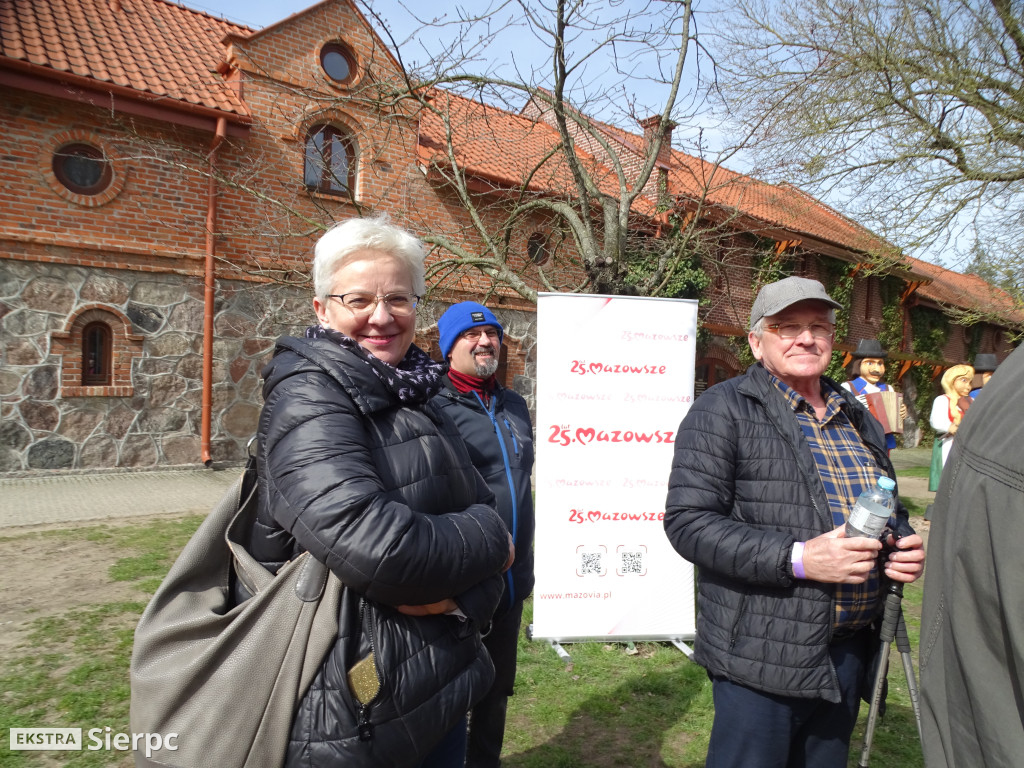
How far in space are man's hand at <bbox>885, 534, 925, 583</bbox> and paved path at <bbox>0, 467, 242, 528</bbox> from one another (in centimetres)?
749

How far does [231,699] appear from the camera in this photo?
1359mm

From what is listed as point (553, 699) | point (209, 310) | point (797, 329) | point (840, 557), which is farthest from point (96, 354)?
point (840, 557)

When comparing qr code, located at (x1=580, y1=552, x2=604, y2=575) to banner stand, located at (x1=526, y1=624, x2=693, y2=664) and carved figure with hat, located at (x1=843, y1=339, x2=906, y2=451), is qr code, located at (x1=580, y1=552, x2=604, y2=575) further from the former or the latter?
carved figure with hat, located at (x1=843, y1=339, x2=906, y2=451)

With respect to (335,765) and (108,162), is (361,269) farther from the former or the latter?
(108,162)

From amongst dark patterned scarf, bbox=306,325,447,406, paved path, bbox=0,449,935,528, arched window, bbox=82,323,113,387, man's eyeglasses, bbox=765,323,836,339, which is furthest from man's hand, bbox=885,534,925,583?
arched window, bbox=82,323,113,387

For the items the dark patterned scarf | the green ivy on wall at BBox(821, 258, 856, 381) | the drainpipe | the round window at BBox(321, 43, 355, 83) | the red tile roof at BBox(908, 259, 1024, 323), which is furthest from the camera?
the red tile roof at BBox(908, 259, 1024, 323)

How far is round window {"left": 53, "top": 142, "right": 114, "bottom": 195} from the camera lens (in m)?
8.91

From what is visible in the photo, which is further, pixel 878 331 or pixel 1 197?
pixel 878 331

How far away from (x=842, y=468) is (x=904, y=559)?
31 cm

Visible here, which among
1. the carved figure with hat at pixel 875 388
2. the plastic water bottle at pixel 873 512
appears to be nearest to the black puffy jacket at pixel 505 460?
the plastic water bottle at pixel 873 512

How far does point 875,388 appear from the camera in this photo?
6746 mm

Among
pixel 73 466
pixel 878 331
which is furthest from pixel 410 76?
pixel 878 331

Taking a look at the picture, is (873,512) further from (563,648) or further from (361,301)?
(563,648)

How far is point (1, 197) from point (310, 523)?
975 cm
